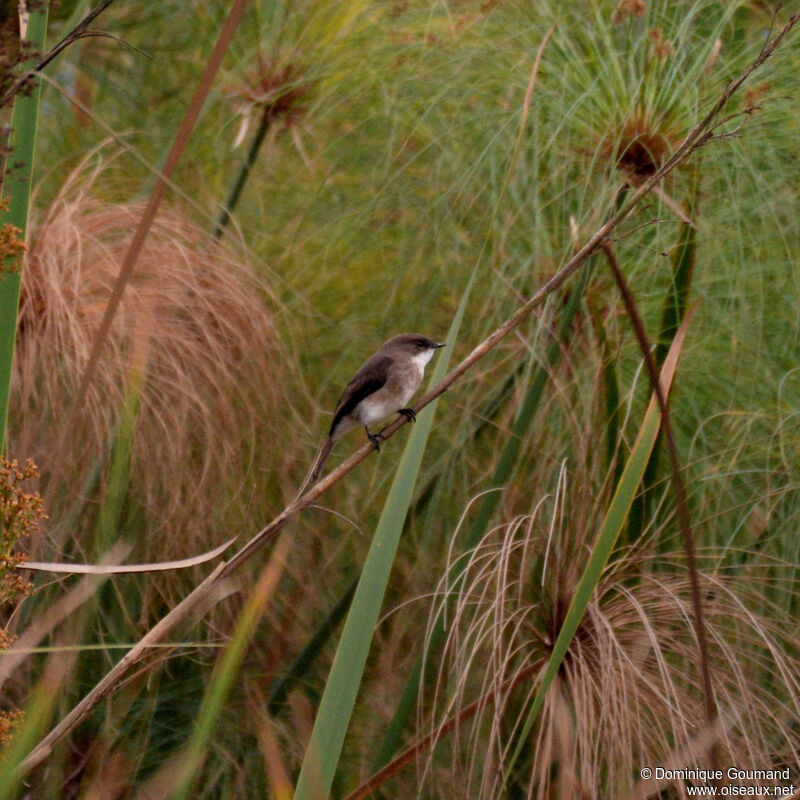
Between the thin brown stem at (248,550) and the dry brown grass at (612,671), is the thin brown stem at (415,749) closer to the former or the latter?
the dry brown grass at (612,671)

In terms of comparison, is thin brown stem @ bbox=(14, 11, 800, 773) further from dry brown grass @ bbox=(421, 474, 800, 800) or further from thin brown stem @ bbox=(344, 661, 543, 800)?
dry brown grass @ bbox=(421, 474, 800, 800)

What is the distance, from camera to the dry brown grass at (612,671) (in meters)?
1.66

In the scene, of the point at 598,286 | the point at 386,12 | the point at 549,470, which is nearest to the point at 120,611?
the point at 549,470

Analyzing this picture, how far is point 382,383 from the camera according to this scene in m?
2.40

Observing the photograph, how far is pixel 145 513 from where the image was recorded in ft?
7.85

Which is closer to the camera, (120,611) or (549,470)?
(549,470)

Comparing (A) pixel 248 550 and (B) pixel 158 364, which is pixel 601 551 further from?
(B) pixel 158 364

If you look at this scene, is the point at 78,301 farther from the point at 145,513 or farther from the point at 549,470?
the point at 549,470

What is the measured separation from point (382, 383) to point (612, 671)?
3.13 feet

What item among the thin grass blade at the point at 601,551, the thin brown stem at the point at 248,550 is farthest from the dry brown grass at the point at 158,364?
the thin grass blade at the point at 601,551

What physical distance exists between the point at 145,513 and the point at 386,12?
135 centimetres

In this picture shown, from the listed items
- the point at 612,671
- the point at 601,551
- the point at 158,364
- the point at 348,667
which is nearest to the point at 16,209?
the point at 348,667

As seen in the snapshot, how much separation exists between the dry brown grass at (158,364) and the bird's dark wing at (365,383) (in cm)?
19

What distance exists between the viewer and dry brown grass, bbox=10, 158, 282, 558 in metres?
2.25
